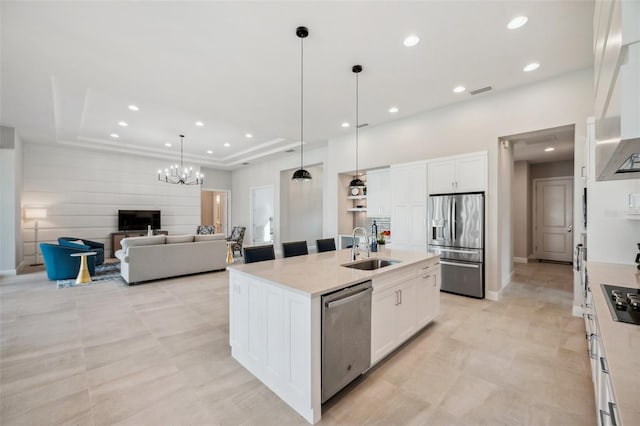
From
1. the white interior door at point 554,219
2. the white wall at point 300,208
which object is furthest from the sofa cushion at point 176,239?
the white interior door at point 554,219

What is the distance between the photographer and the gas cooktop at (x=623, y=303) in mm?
1363

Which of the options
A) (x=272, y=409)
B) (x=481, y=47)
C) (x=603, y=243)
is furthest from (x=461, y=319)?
(x=481, y=47)

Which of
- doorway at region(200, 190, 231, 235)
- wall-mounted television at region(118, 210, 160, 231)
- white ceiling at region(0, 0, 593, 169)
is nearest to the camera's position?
white ceiling at region(0, 0, 593, 169)

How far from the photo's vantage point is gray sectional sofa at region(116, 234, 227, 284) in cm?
512

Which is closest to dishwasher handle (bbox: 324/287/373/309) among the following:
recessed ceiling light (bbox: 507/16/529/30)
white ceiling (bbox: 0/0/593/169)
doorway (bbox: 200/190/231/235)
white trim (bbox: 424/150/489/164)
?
white ceiling (bbox: 0/0/593/169)

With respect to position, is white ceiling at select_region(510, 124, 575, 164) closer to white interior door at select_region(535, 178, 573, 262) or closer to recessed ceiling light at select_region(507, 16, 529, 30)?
white interior door at select_region(535, 178, 573, 262)

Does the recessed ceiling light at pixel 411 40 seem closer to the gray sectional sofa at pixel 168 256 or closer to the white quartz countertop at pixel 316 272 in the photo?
the white quartz countertop at pixel 316 272

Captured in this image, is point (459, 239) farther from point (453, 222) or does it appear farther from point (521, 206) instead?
point (521, 206)

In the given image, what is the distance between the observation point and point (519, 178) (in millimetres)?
7371

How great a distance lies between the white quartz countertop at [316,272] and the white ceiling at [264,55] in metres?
2.42

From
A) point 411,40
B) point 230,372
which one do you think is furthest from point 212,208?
point 411,40

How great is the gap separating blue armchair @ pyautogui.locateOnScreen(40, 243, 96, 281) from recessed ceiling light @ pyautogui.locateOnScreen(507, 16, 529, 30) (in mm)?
7916

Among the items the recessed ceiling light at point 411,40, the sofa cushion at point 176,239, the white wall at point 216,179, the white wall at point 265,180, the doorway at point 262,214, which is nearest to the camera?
the recessed ceiling light at point 411,40

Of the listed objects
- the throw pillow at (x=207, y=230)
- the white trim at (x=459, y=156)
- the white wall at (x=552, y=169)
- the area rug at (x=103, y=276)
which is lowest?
the area rug at (x=103, y=276)
